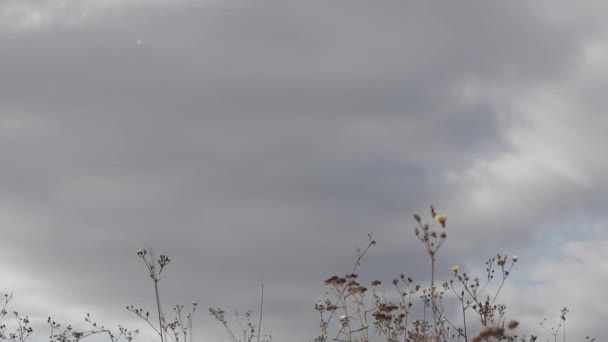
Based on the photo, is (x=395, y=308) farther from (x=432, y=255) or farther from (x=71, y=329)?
(x=71, y=329)

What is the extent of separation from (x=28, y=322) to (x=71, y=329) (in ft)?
7.15

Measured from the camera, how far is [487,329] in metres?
6.71

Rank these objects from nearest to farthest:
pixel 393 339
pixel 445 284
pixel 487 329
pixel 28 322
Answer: pixel 487 329 < pixel 393 339 < pixel 445 284 < pixel 28 322

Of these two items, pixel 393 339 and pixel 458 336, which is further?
pixel 393 339

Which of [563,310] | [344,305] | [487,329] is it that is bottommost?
[487,329]

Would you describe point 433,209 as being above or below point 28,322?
below

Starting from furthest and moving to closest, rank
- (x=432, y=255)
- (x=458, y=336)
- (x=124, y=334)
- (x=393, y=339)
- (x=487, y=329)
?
(x=124, y=334)
(x=393, y=339)
(x=458, y=336)
(x=432, y=255)
(x=487, y=329)

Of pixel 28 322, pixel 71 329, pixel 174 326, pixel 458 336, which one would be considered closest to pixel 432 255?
pixel 458 336

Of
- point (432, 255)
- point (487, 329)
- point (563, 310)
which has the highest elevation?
point (563, 310)

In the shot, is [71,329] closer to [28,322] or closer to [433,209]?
[28,322]

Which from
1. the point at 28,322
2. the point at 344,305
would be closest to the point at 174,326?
the point at 344,305

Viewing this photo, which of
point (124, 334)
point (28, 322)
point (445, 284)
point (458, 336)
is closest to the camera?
point (458, 336)

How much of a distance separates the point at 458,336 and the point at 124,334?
6.46m

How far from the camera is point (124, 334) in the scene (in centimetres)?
1457
